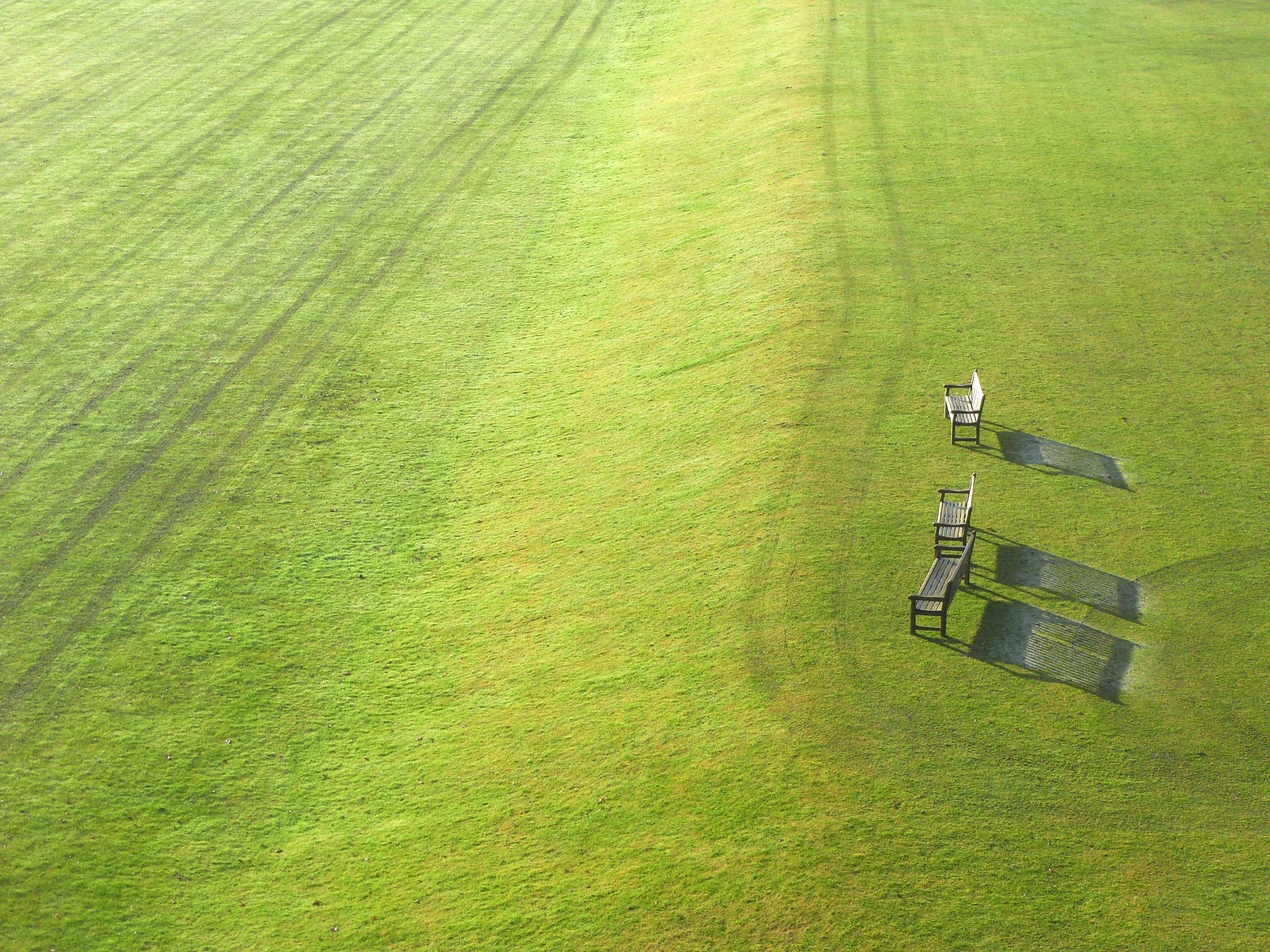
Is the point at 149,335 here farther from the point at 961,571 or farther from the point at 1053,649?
the point at 1053,649

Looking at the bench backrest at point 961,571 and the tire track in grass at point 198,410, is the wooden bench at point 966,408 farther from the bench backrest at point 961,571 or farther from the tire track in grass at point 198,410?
the tire track in grass at point 198,410

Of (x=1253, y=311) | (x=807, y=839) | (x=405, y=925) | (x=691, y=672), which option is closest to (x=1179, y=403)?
(x=1253, y=311)

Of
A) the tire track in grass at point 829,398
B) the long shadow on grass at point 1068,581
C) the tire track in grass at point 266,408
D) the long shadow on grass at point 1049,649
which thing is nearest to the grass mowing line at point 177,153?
the tire track in grass at point 266,408

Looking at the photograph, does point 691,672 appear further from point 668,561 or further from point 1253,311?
point 1253,311

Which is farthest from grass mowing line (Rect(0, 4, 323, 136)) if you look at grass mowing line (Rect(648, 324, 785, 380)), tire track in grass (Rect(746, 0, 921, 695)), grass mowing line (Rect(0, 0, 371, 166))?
grass mowing line (Rect(648, 324, 785, 380))

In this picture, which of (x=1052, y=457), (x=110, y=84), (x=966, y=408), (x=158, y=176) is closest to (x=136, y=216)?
(x=158, y=176)
